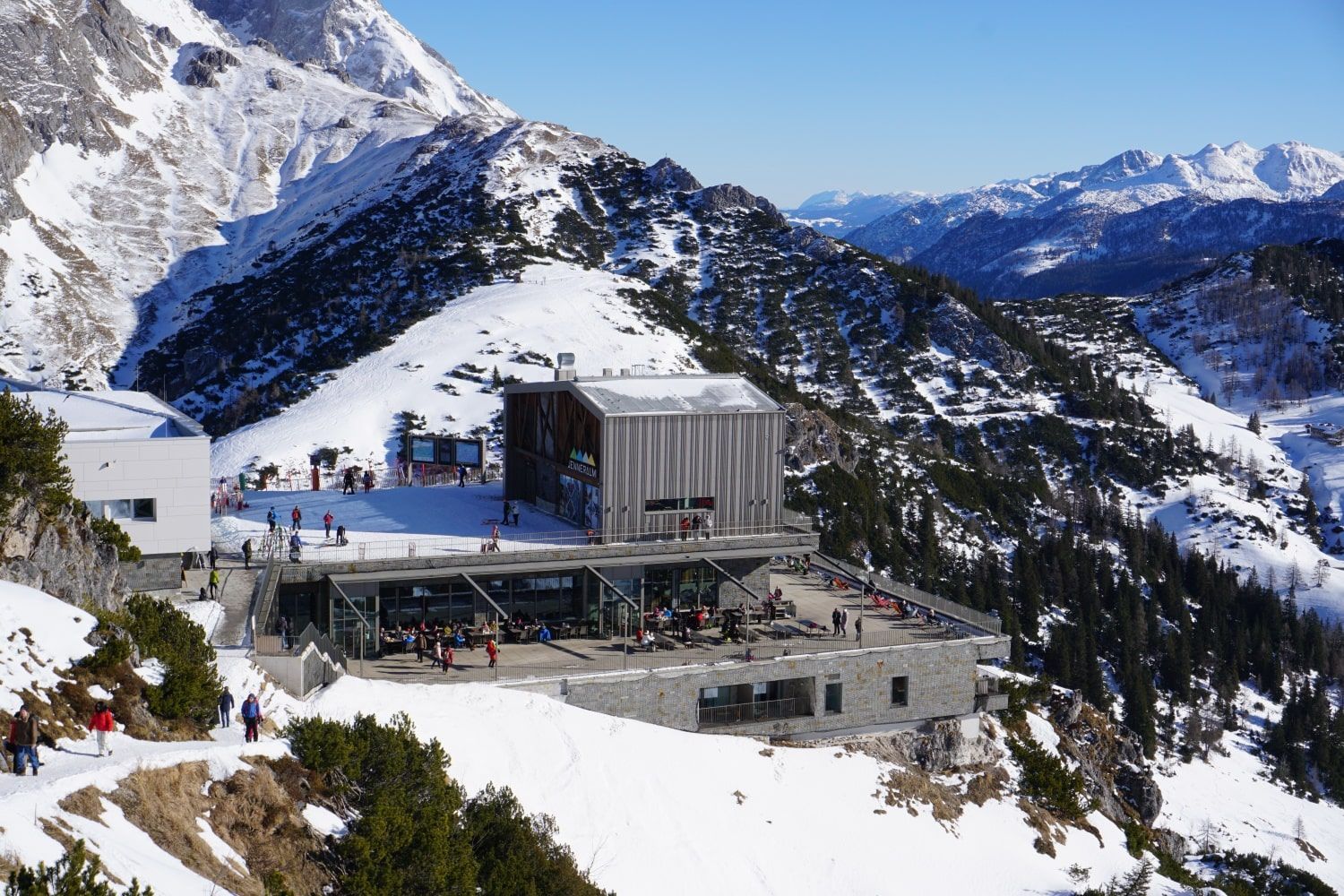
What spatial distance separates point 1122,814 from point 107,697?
131ft

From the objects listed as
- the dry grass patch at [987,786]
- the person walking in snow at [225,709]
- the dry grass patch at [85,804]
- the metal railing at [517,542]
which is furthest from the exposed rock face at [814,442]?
the dry grass patch at [85,804]

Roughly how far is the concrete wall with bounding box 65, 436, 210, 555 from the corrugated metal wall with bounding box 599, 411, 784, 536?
13.0 meters

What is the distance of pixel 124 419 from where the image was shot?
38.9 meters

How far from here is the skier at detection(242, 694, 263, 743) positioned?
2325cm

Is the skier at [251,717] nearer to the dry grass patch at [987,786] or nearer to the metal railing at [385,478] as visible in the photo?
the dry grass patch at [987,786]

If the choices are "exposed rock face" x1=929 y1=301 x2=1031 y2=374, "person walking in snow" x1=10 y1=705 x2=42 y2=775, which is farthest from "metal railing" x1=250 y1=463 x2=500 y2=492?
"exposed rock face" x1=929 y1=301 x2=1031 y2=374

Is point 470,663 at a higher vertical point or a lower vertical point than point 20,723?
lower

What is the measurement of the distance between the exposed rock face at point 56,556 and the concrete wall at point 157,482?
6648mm

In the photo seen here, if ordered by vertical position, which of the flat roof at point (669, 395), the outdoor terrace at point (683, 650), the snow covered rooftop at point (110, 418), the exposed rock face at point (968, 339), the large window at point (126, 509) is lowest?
the outdoor terrace at point (683, 650)

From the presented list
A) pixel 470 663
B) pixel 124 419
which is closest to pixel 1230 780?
pixel 470 663

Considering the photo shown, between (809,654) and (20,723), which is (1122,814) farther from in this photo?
(20,723)

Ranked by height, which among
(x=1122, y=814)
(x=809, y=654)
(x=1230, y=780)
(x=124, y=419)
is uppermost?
(x=124, y=419)

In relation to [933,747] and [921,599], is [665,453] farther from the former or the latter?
[933,747]

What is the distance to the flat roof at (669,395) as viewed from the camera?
4291cm
